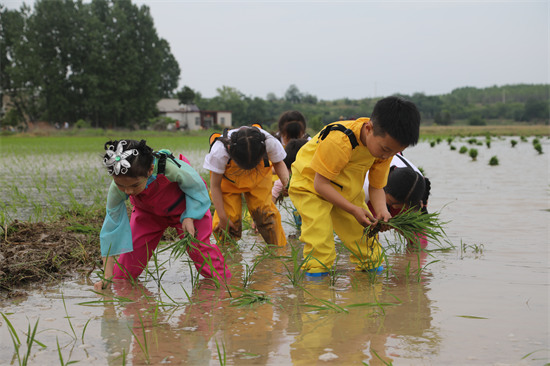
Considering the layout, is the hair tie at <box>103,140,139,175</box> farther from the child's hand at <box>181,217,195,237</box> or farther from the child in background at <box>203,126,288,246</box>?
the child in background at <box>203,126,288,246</box>

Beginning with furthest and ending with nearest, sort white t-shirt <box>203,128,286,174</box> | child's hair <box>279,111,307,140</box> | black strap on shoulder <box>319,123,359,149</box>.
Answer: child's hair <box>279,111,307,140</box> → white t-shirt <box>203,128,286,174</box> → black strap on shoulder <box>319,123,359,149</box>

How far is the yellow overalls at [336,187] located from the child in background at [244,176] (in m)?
0.41

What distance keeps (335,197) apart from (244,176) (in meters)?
1.09

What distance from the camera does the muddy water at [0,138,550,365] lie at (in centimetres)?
198

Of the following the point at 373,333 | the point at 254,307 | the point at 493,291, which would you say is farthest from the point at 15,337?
the point at 493,291

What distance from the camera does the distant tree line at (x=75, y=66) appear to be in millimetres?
43938

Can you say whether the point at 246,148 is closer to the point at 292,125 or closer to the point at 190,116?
the point at 292,125

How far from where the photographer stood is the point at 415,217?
3281mm

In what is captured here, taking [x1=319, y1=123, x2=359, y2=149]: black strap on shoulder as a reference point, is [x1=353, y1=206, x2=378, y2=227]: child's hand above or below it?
below

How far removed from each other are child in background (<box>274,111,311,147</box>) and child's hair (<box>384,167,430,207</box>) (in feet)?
6.02

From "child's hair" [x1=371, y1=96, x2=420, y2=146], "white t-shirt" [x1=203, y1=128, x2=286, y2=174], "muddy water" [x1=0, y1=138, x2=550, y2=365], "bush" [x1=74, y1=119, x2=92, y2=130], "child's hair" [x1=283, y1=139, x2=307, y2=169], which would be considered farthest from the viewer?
"bush" [x1=74, y1=119, x2=92, y2=130]

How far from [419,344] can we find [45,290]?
207 centimetres

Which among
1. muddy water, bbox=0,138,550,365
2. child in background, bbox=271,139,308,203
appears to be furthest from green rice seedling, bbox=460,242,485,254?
child in background, bbox=271,139,308,203

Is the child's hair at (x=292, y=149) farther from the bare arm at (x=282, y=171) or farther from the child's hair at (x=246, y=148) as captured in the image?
the child's hair at (x=246, y=148)
